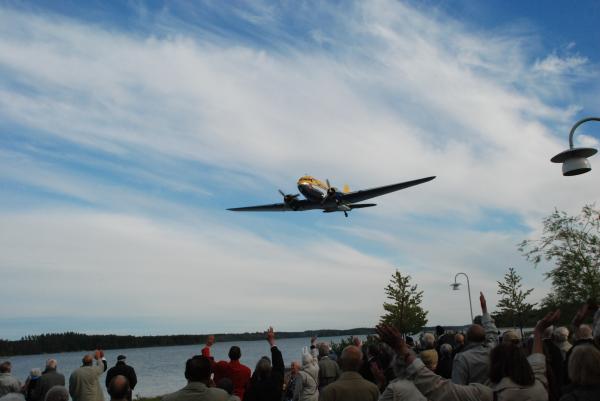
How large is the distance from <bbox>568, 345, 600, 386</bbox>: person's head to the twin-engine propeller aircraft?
24553 mm

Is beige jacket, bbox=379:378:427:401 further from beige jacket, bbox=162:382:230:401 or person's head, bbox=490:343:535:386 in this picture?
beige jacket, bbox=162:382:230:401

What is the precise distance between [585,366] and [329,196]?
2584cm

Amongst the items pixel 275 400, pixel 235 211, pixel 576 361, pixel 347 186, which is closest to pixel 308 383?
pixel 275 400

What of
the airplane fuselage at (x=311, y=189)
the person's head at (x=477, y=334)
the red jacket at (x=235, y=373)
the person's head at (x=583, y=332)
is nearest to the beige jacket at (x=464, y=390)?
the person's head at (x=477, y=334)

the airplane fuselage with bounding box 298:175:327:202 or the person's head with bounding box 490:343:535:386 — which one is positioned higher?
the airplane fuselage with bounding box 298:175:327:202

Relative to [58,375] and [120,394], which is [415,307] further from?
[120,394]

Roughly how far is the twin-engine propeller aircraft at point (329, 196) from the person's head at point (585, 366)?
80.6 ft

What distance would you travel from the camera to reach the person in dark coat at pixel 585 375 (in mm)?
3338

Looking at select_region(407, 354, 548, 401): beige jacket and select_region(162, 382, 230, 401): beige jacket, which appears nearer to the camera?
select_region(407, 354, 548, 401): beige jacket

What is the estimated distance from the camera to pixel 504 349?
3.87 meters

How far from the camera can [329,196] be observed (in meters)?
29.2

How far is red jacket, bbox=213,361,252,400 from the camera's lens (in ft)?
25.8

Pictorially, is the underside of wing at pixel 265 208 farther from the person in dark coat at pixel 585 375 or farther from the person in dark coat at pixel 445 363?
the person in dark coat at pixel 585 375

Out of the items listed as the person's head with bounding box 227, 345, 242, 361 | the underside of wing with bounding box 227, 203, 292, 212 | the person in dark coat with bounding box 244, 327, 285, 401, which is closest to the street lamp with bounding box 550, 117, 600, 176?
the person in dark coat with bounding box 244, 327, 285, 401
